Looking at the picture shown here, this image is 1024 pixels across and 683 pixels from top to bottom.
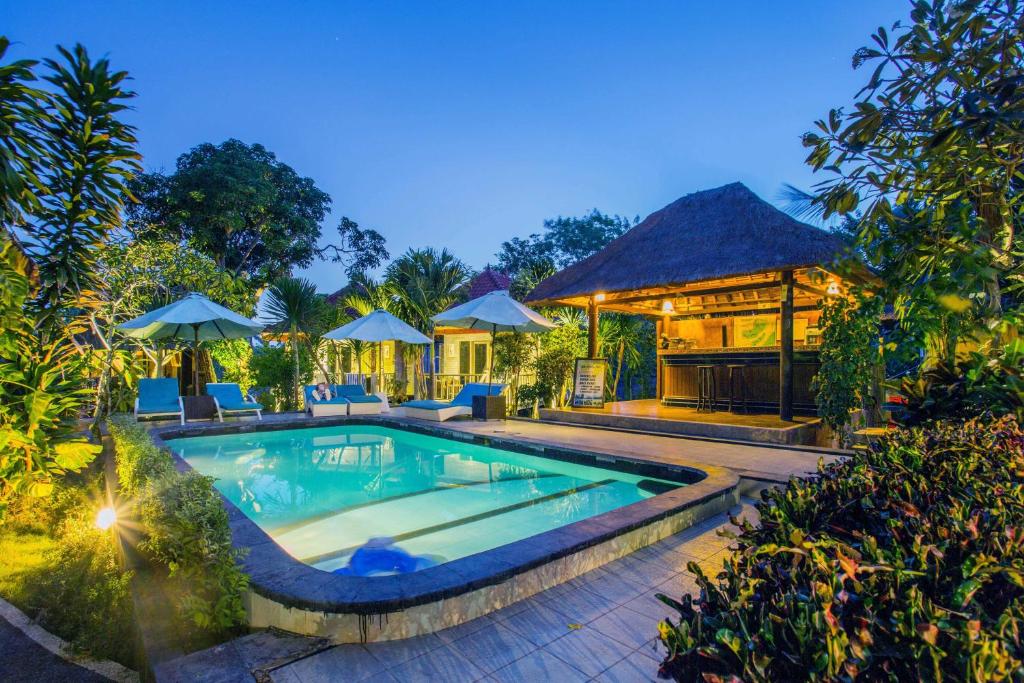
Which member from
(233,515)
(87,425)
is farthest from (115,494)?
(87,425)

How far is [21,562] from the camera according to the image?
13.1 feet

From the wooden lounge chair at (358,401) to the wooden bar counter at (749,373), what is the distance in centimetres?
696

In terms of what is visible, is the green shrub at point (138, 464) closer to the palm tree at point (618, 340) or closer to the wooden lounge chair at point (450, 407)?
the wooden lounge chair at point (450, 407)

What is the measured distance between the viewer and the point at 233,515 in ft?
12.5

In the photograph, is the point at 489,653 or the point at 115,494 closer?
the point at 489,653

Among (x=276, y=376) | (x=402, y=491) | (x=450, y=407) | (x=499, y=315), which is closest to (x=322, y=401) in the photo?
(x=450, y=407)

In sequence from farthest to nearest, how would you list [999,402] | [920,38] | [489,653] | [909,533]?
1. [999,402]
2. [920,38]
3. [489,653]
4. [909,533]

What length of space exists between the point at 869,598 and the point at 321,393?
1270 cm

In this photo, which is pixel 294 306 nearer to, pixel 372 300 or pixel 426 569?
pixel 372 300

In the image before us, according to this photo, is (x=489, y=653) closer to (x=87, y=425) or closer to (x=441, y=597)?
(x=441, y=597)

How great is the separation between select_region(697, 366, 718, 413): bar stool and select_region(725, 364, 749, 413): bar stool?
34 centimetres

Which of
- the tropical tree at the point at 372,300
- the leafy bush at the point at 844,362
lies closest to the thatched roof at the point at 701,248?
the leafy bush at the point at 844,362

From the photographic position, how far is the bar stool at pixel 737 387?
10.8 metres

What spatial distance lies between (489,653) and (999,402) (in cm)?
326
